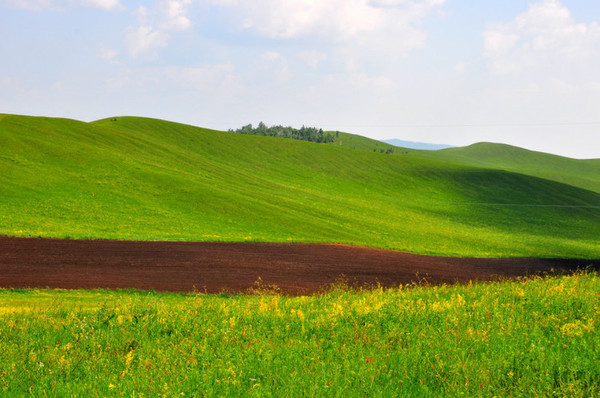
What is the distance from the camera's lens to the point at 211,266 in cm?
2441

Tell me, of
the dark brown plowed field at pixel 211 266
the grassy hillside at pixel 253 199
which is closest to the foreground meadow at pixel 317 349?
the dark brown plowed field at pixel 211 266

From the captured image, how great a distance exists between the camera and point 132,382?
23.1 ft

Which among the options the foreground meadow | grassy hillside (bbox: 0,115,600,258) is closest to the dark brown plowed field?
grassy hillside (bbox: 0,115,600,258)

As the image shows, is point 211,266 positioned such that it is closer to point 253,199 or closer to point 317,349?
point 317,349

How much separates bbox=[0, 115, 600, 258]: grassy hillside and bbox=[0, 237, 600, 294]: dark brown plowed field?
3.36 metres

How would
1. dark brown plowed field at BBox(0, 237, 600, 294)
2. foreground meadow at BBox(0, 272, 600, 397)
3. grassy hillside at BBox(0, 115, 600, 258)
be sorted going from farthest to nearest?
grassy hillside at BBox(0, 115, 600, 258)
dark brown plowed field at BBox(0, 237, 600, 294)
foreground meadow at BBox(0, 272, 600, 397)

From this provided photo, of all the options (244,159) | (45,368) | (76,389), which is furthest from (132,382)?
(244,159)

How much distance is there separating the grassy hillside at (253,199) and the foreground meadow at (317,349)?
21.5m

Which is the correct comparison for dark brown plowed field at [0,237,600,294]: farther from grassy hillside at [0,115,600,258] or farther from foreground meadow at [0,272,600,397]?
foreground meadow at [0,272,600,397]

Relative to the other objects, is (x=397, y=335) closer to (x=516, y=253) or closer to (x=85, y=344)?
(x=85, y=344)

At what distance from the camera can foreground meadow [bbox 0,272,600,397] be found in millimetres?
6914

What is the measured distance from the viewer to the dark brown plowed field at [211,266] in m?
20.6

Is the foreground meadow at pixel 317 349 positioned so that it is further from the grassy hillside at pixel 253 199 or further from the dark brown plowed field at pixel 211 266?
the grassy hillside at pixel 253 199

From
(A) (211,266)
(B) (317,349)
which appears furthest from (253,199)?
(B) (317,349)
